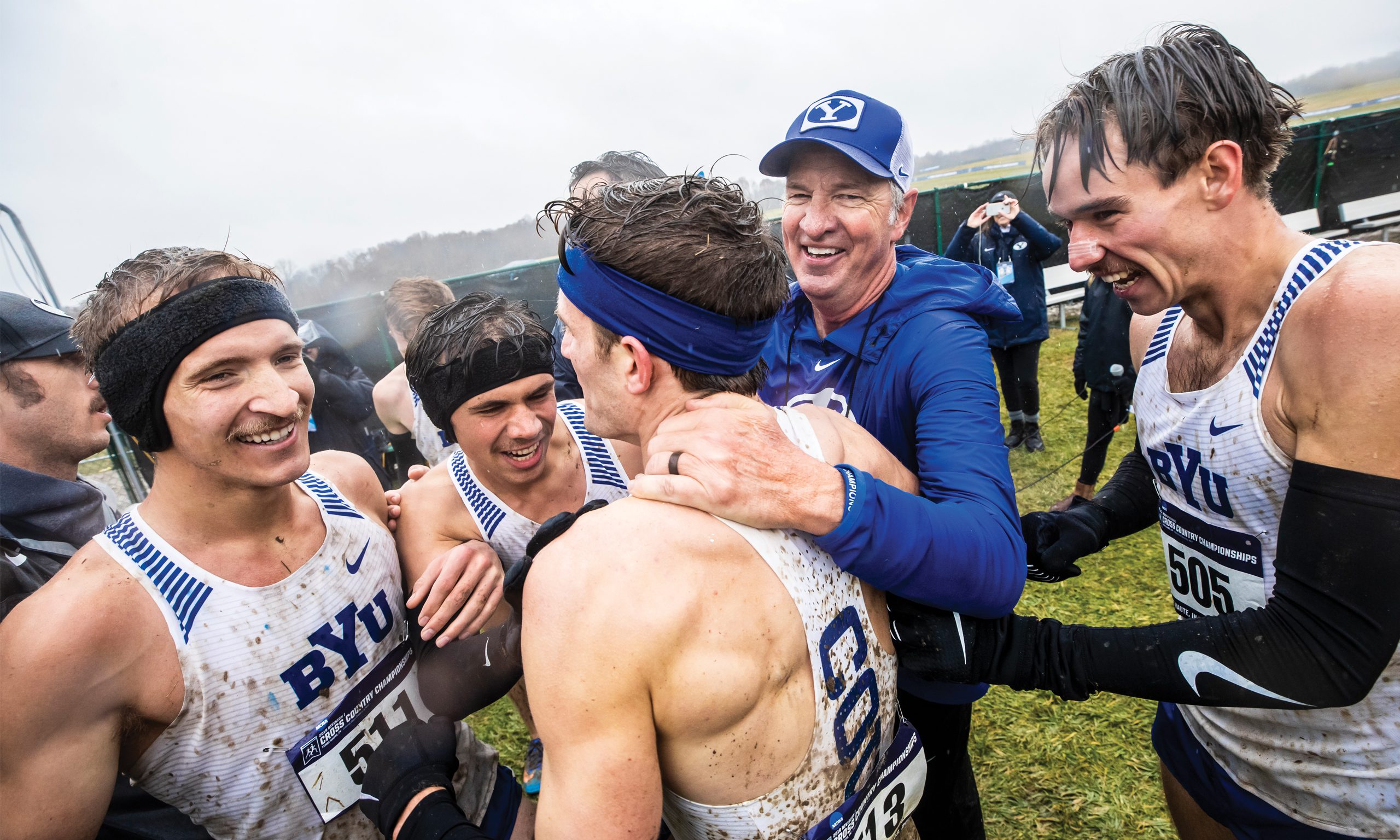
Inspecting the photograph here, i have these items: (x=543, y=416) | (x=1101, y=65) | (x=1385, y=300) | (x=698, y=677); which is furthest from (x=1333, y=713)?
(x=543, y=416)

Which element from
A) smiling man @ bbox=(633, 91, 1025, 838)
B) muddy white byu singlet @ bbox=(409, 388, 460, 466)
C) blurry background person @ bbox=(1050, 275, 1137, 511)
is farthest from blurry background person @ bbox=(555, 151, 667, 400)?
blurry background person @ bbox=(1050, 275, 1137, 511)

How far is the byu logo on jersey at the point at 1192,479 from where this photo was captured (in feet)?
5.82

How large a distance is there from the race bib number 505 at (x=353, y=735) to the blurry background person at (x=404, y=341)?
2669 mm

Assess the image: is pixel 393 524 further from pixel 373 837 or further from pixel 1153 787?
pixel 1153 787

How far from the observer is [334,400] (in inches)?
216

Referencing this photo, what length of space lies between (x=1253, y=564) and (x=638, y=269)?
1.79 m

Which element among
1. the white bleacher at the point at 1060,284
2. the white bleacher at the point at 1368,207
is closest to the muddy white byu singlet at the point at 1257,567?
the white bleacher at the point at 1060,284

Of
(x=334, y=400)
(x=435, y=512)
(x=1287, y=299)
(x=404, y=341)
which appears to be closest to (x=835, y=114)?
(x=1287, y=299)

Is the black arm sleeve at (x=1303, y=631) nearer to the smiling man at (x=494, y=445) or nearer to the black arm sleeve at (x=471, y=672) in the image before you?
the black arm sleeve at (x=471, y=672)

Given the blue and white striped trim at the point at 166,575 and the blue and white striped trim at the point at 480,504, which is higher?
the blue and white striped trim at the point at 166,575

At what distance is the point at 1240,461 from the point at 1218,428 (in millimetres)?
100

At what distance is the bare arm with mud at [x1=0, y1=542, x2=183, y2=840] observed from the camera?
1.49 meters

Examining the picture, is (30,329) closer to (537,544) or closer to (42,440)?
(42,440)

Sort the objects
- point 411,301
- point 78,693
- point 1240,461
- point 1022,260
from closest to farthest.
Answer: point 78,693 → point 1240,461 → point 411,301 → point 1022,260
